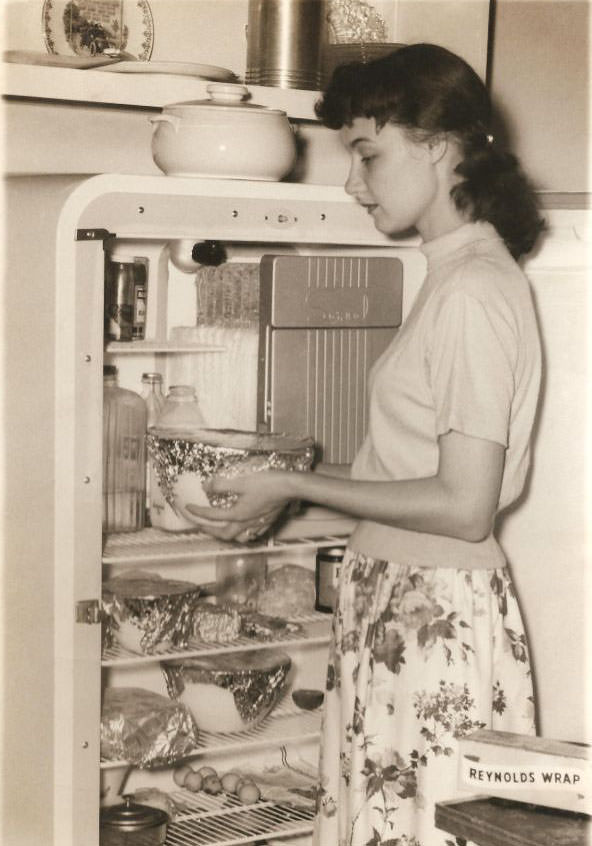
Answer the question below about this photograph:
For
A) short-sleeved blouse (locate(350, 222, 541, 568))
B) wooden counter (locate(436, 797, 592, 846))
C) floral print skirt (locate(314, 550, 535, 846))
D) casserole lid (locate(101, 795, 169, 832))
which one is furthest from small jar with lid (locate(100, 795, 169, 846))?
wooden counter (locate(436, 797, 592, 846))

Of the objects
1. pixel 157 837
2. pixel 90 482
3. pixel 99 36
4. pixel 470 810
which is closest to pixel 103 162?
pixel 99 36

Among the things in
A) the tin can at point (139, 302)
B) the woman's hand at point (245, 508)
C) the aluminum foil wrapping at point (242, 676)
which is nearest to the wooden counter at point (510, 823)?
the woman's hand at point (245, 508)

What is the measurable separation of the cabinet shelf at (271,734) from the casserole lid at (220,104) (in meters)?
1.00

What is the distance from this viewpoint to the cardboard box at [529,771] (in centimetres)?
116

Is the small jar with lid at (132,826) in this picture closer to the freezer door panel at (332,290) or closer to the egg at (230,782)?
the egg at (230,782)

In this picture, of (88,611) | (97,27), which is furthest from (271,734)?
(97,27)

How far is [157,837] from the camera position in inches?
82.8

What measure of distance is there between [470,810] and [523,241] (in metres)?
0.93

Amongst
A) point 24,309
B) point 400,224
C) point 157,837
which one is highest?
point 400,224

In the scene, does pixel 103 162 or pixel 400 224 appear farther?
pixel 103 162

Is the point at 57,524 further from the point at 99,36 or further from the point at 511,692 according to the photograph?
the point at 99,36

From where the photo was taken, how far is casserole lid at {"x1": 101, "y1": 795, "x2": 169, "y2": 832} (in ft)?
6.82

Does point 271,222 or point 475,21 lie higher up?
point 475,21

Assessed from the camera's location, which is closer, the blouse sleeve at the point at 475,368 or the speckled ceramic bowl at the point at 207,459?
the blouse sleeve at the point at 475,368
